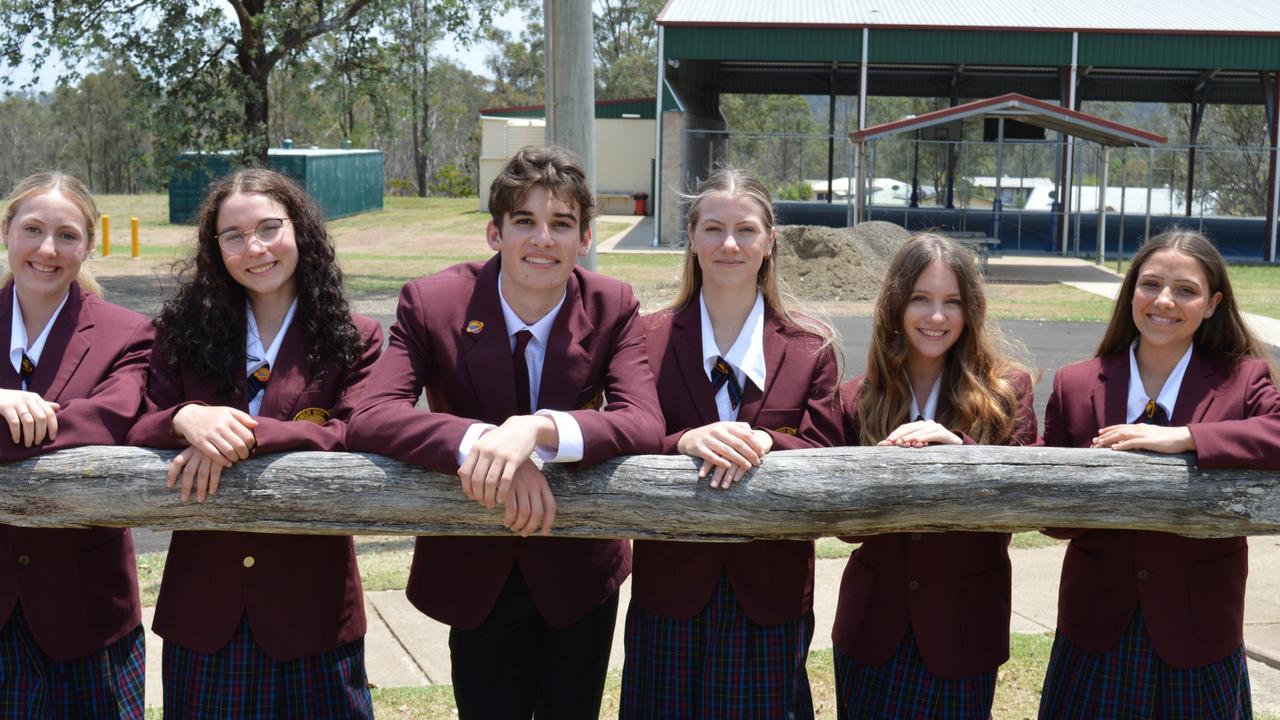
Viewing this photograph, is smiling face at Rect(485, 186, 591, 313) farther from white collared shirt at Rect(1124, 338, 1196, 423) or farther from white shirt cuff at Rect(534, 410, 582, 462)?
white collared shirt at Rect(1124, 338, 1196, 423)

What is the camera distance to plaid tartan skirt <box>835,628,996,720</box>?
309cm

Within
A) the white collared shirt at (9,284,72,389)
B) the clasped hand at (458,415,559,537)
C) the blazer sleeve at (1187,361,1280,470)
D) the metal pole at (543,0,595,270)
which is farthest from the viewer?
the metal pole at (543,0,595,270)

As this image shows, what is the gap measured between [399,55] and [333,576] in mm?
17976

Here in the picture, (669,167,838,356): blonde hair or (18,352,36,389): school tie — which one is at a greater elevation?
(669,167,838,356): blonde hair

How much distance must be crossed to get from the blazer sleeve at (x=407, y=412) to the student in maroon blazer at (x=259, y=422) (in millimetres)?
150

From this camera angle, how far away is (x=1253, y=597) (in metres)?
5.28

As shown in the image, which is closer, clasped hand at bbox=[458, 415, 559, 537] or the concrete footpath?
clasped hand at bbox=[458, 415, 559, 537]

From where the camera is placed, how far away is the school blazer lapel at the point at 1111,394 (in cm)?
322

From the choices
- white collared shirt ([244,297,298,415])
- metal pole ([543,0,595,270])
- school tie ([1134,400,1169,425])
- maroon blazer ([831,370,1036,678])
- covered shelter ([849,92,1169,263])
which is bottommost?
maroon blazer ([831,370,1036,678])

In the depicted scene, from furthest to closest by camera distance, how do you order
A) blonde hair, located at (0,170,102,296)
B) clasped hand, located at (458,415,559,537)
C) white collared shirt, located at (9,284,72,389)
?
blonde hair, located at (0,170,102,296)
white collared shirt, located at (9,284,72,389)
clasped hand, located at (458,415,559,537)

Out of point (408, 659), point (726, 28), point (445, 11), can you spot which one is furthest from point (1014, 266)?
point (408, 659)

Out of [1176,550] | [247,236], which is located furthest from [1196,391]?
[247,236]

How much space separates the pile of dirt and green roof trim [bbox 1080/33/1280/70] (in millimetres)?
10171

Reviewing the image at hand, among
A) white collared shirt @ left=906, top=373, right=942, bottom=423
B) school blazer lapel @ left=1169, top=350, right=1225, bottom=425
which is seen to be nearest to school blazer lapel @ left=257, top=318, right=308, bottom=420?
white collared shirt @ left=906, top=373, right=942, bottom=423
